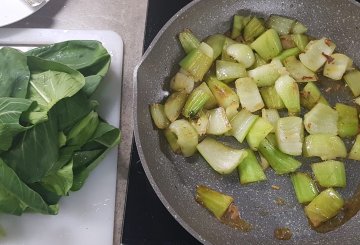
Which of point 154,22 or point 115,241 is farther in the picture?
point 154,22

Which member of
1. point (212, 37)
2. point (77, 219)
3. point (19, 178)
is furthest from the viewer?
point (212, 37)

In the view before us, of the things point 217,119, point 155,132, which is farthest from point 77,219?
point 217,119

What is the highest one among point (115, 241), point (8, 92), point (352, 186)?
point (8, 92)

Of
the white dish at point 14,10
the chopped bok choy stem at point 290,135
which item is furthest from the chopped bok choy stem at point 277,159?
the white dish at point 14,10

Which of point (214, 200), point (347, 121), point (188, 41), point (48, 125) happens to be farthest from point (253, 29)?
point (48, 125)

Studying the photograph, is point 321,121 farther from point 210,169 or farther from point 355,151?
point 210,169

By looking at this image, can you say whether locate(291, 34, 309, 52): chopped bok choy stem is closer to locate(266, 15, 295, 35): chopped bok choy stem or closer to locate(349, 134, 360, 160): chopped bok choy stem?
locate(266, 15, 295, 35): chopped bok choy stem

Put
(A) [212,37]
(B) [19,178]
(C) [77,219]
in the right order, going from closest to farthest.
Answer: (B) [19,178] < (C) [77,219] < (A) [212,37]

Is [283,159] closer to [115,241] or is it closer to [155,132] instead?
[155,132]
